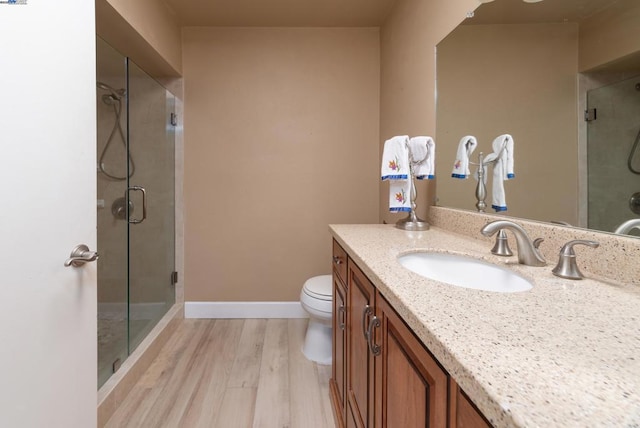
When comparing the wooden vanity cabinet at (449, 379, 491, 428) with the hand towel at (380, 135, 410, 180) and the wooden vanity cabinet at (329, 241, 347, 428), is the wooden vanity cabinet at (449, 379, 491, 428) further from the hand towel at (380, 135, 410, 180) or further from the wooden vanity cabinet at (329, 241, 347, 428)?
the hand towel at (380, 135, 410, 180)

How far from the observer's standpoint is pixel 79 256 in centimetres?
90

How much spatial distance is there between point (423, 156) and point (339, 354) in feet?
3.31

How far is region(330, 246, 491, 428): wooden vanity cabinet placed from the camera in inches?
18.2

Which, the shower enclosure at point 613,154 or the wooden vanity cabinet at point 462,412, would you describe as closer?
the wooden vanity cabinet at point 462,412

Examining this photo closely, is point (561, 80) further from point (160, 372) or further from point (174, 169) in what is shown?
point (174, 169)

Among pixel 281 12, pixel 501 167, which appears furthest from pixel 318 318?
pixel 281 12

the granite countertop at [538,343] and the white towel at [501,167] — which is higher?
the white towel at [501,167]

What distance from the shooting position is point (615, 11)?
737mm

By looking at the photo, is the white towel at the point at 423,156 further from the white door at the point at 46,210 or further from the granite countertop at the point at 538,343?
the white door at the point at 46,210

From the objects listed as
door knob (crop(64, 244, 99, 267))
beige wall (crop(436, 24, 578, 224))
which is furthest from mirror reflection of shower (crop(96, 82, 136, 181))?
beige wall (crop(436, 24, 578, 224))

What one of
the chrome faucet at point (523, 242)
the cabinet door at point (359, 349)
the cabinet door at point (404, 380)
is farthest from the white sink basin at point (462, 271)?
the cabinet door at point (404, 380)

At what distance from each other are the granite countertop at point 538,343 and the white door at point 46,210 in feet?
2.95

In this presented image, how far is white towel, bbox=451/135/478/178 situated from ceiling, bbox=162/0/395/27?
1.40 metres

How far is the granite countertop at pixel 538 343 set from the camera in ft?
0.93
